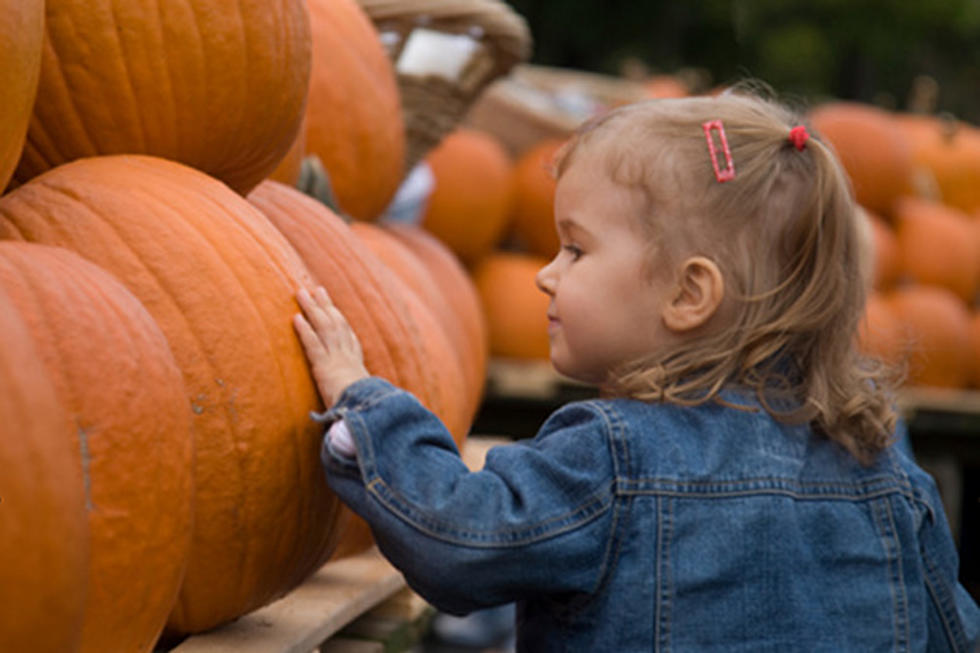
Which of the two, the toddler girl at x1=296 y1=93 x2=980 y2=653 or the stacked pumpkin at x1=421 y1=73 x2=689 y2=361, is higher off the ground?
the toddler girl at x1=296 y1=93 x2=980 y2=653

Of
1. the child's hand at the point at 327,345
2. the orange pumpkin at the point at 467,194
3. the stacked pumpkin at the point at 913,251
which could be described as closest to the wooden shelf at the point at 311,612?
the child's hand at the point at 327,345

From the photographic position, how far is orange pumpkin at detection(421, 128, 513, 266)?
180 inches

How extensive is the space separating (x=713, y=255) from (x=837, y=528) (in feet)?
1.18

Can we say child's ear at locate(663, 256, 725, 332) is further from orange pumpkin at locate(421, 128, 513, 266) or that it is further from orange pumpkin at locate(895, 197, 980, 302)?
orange pumpkin at locate(895, 197, 980, 302)

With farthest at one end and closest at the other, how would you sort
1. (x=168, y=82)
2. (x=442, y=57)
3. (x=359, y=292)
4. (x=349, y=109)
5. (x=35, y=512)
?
(x=442, y=57), (x=349, y=109), (x=359, y=292), (x=168, y=82), (x=35, y=512)

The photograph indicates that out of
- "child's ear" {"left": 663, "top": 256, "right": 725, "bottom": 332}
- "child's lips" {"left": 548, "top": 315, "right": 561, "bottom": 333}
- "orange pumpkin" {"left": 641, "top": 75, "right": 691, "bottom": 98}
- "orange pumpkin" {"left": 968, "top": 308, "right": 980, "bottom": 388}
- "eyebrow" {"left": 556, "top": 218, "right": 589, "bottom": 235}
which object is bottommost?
"orange pumpkin" {"left": 968, "top": 308, "right": 980, "bottom": 388}

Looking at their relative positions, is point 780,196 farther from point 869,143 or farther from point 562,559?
point 869,143

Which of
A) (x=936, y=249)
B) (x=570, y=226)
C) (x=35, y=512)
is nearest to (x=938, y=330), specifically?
(x=936, y=249)

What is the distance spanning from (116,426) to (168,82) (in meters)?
0.57

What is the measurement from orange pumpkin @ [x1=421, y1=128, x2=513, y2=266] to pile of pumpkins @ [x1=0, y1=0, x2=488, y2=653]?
106 inches

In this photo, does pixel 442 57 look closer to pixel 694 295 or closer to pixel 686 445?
pixel 694 295

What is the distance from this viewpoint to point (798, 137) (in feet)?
4.85

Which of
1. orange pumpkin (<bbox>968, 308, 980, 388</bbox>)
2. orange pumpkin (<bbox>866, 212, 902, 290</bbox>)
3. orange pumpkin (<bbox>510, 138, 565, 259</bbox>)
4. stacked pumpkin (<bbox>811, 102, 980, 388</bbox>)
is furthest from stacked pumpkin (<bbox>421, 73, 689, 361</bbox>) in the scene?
orange pumpkin (<bbox>968, 308, 980, 388</bbox>)

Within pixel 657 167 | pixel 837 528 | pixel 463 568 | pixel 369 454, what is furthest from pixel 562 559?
pixel 657 167
